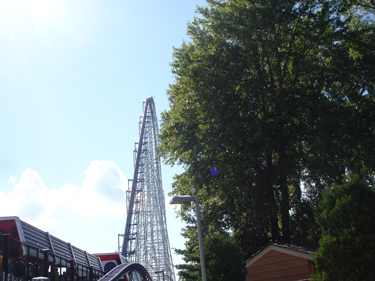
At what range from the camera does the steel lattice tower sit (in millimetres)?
44625

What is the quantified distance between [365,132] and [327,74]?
3.53 metres

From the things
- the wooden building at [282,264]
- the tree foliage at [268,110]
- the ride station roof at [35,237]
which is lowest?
the wooden building at [282,264]

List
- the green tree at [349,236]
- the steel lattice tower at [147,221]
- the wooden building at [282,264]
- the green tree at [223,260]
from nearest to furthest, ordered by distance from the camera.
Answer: the green tree at [349,236] < the green tree at [223,260] < the wooden building at [282,264] < the steel lattice tower at [147,221]

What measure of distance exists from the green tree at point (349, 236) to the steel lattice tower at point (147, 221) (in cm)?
3639

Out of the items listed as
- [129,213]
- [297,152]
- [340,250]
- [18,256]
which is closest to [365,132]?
[297,152]

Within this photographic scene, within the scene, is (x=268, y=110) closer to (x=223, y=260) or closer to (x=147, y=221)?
(x=223, y=260)

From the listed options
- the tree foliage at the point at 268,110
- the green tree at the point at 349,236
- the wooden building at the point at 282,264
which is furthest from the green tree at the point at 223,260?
the tree foliage at the point at 268,110

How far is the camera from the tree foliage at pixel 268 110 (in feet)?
59.9

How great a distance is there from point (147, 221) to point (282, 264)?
3137cm

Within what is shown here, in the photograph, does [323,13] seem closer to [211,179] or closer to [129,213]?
[211,179]

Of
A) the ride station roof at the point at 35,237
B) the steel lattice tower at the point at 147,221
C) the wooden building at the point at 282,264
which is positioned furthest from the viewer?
the steel lattice tower at the point at 147,221

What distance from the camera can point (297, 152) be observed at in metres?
18.9

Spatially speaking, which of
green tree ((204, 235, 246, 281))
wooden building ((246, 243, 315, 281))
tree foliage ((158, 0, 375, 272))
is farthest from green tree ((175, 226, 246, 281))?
tree foliage ((158, 0, 375, 272))

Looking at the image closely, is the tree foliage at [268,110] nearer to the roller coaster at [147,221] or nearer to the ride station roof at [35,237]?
the ride station roof at [35,237]
